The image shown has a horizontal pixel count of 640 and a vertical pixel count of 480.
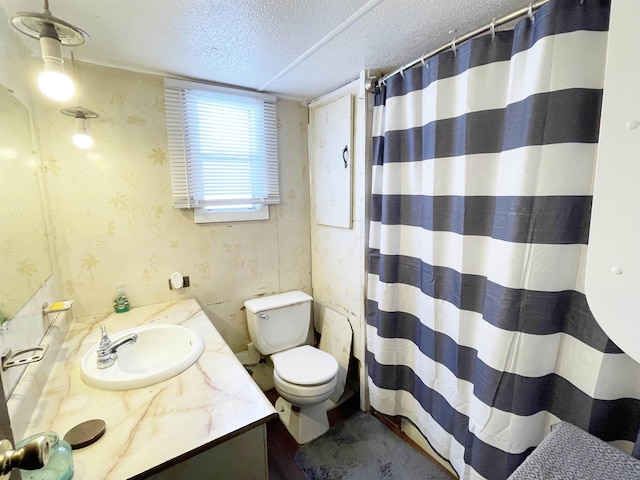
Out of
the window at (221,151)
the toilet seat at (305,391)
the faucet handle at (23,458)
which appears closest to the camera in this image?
the faucet handle at (23,458)

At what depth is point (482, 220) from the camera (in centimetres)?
122

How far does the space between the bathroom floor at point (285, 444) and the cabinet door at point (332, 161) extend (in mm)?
1260

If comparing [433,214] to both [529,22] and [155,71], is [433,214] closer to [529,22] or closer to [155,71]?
[529,22]

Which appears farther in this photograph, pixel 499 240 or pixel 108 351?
pixel 108 351

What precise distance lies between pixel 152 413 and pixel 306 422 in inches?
43.6

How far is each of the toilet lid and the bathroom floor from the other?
426 mm

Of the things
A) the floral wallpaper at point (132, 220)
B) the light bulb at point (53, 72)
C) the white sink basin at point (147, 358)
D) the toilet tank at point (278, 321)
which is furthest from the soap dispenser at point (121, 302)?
the light bulb at point (53, 72)

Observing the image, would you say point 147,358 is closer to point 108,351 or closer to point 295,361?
point 108,351

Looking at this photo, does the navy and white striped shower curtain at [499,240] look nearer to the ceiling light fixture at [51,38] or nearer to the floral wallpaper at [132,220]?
the floral wallpaper at [132,220]

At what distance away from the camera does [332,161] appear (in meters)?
2.01

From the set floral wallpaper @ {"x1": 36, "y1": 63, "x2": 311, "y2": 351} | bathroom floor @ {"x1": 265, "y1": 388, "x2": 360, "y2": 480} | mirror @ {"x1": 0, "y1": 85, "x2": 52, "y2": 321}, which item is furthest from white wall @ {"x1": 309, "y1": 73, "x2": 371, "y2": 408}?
mirror @ {"x1": 0, "y1": 85, "x2": 52, "y2": 321}

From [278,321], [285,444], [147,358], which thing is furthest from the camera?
[278,321]

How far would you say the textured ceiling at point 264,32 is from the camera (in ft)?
3.59

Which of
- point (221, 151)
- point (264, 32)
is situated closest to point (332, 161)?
point (221, 151)
